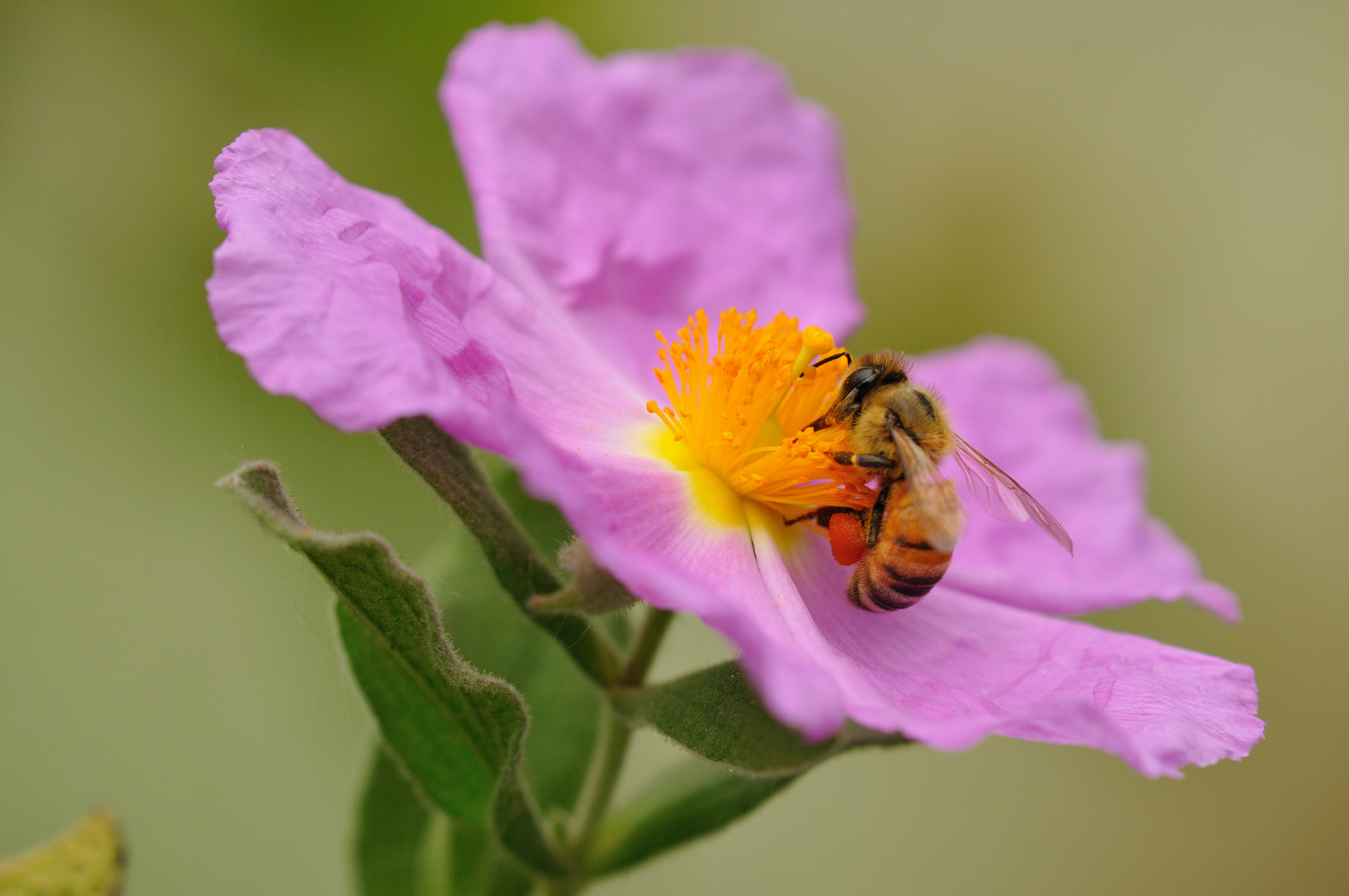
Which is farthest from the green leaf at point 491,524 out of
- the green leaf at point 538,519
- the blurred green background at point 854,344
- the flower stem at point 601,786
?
the blurred green background at point 854,344

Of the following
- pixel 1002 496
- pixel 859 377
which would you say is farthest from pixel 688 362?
pixel 1002 496

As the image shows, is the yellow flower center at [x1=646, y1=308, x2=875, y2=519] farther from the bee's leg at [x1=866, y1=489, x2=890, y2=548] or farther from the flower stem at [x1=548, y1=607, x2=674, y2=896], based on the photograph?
the flower stem at [x1=548, y1=607, x2=674, y2=896]

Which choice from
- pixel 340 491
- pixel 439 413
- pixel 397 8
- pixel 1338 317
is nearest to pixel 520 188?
pixel 439 413

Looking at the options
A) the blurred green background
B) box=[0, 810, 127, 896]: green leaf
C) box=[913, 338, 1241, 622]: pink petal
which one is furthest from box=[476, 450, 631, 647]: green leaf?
the blurred green background

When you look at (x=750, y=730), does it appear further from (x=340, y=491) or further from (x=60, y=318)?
(x=60, y=318)

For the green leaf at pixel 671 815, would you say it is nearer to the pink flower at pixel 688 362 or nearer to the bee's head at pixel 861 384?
the pink flower at pixel 688 362

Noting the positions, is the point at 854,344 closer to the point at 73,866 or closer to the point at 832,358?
the point at 832,358

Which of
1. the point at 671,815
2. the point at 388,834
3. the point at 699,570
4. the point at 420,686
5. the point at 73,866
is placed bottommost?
the point at 388,834
